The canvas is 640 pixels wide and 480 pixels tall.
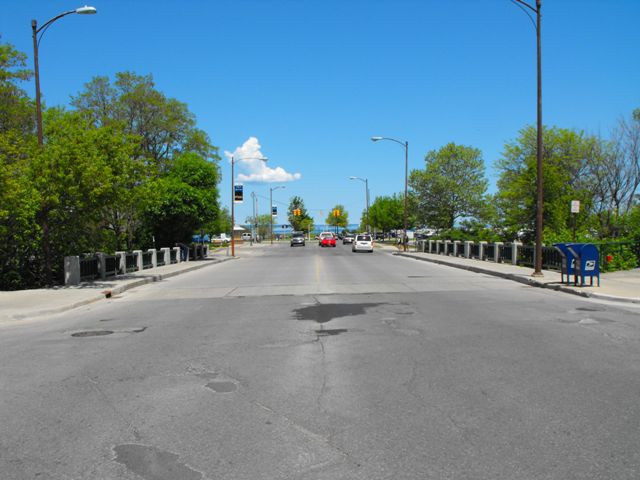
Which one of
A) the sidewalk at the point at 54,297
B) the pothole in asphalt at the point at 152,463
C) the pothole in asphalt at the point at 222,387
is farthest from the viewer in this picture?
the sidewalk at the point at 54,297

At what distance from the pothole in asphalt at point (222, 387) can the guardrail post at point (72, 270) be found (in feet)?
44.8

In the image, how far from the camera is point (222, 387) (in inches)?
242

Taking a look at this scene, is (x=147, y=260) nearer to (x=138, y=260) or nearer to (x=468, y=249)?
(x=138, y=260)

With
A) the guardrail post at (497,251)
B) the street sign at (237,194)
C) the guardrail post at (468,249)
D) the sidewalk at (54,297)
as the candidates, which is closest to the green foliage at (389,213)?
the street sign at (237,194)

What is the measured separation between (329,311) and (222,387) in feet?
20.0

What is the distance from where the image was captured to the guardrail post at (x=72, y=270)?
59.3ft

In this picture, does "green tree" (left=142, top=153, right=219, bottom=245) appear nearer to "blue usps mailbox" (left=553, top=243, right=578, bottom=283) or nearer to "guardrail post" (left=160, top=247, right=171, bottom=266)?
"guardrail post" (left=160, top=247, right=171, bottom=266)

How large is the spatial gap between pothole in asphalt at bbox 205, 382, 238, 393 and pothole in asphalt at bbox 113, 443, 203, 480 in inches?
61.9

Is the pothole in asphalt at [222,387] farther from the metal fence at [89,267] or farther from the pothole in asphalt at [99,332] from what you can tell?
the metal fence at [89,267]

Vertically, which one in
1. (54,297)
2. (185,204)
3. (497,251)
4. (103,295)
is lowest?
(103,295)

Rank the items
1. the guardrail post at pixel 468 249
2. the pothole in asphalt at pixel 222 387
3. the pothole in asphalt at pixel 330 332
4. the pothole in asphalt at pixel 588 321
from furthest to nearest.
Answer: the guardrail post at pixel 468 249
the pothole in asphalt at pixel 588 321
the pothole in asphalt at pixel 330 332
the pothole in asphalt at pixel 222 387

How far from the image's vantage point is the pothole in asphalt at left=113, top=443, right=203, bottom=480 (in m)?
3.93

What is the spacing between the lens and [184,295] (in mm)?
16203

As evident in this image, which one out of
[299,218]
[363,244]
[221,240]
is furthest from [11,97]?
[299,218]
